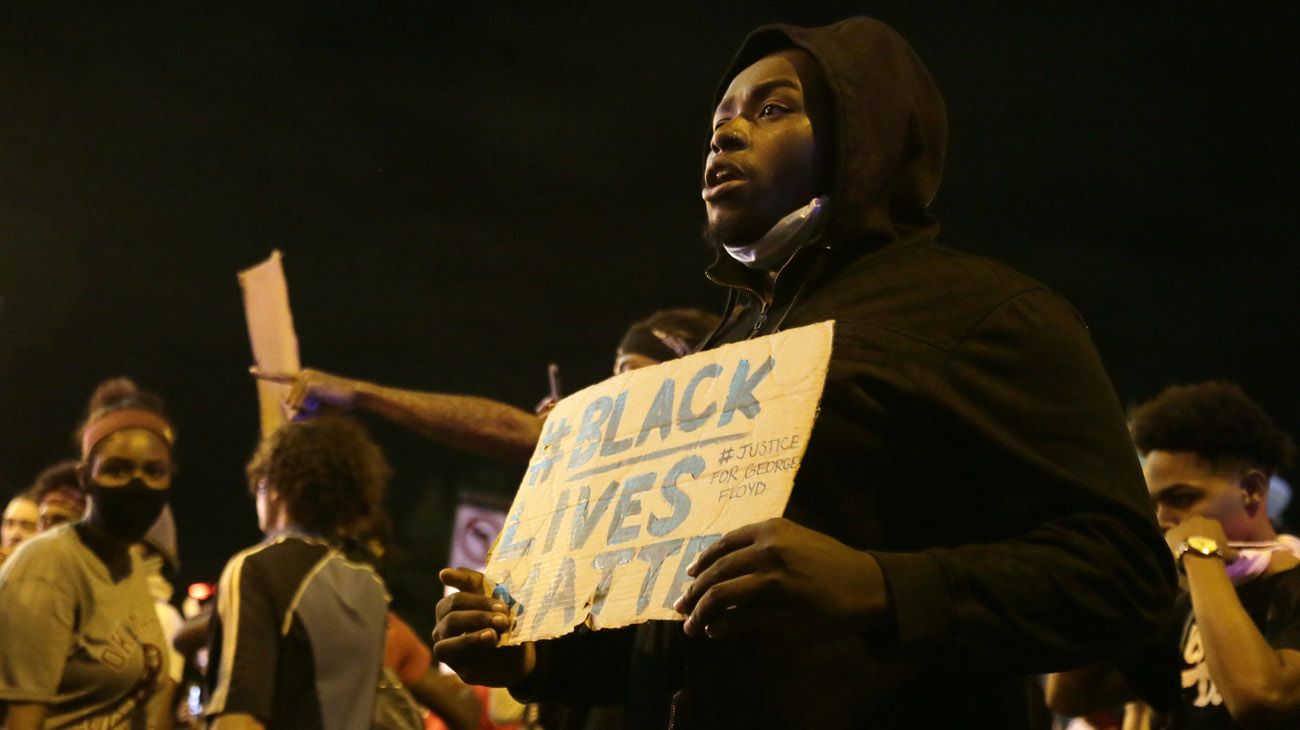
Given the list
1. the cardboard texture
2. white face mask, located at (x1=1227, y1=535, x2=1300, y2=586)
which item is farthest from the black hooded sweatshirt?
the cardboard texture

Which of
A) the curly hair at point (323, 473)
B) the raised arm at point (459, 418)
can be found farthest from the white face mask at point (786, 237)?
the curly hair at point (323, 473)

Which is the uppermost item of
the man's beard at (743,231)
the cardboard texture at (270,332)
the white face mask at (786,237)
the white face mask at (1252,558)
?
the cardboard texture at (270,332)

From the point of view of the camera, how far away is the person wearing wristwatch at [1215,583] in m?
3.83

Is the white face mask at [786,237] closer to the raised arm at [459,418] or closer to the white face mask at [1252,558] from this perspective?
the raised arm at [459,418]

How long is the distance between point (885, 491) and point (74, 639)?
12.3 feet

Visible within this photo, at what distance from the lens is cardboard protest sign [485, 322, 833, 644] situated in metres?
1.97

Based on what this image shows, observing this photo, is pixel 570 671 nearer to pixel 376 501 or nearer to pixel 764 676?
pixel 764 676

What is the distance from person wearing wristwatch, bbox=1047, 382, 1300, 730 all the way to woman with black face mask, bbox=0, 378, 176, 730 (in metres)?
3.22

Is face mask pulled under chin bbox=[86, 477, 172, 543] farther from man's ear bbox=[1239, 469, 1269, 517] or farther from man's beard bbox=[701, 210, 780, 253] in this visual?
man's ear bbox=[1239, 469, 1269, 517]

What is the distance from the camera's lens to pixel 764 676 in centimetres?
202

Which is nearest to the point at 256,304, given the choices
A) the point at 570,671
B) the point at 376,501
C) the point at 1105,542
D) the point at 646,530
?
the point at 376,501

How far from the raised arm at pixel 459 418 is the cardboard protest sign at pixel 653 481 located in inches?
75.8

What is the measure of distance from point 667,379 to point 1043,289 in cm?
59

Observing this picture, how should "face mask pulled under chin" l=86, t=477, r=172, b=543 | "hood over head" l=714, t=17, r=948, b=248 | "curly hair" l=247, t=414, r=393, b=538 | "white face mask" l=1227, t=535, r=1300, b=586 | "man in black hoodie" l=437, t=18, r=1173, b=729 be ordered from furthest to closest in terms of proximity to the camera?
"face mask pulled under chin" l=86, t=477, r=172, b=543 → "curly hair" l=247, t=414, r=393, b=538 → "white face mask" l=1227, t=535, r=1300, b=586 → "hood over head" l=714, t=17, r=948, b=248 → "man in black hoodie" l=437, t=18, r=1173, b=729
